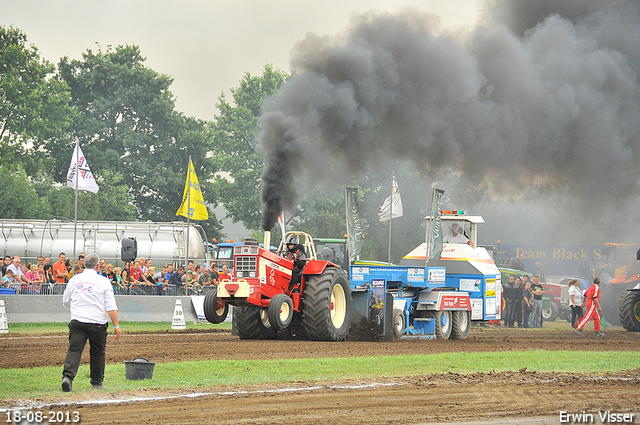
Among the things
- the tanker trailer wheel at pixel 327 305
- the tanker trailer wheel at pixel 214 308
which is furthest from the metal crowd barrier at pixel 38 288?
the tanker trailer wheel at pixel 327 305

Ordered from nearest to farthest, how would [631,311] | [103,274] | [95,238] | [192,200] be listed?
[103,274] < [631,311] < [192,200] < [95,238]

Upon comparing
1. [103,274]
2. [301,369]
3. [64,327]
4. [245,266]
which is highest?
[245,266]

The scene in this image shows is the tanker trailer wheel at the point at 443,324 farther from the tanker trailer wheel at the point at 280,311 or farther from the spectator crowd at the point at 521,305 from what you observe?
the spectator crowd at the point at 521,305

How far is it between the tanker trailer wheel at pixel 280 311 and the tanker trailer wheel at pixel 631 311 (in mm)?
14534

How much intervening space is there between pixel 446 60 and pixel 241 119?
40557 mm

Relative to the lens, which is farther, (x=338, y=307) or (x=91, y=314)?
(x=338, y=307)

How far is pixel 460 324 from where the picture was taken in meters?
20.4

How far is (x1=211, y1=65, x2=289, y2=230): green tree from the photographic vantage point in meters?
58.2

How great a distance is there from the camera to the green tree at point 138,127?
55.4 meters

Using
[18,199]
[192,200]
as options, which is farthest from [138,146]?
[192,200]

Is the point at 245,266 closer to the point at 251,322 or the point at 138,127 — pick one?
the point at 251,322

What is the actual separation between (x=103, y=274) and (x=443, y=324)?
410 inches

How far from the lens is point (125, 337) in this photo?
56.0 feet

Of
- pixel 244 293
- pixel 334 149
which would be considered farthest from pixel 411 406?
pixel 334 149
